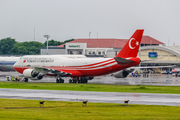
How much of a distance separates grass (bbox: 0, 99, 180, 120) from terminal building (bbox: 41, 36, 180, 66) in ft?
306

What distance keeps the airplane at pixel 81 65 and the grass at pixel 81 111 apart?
25884 millimetres

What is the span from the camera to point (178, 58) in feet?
436

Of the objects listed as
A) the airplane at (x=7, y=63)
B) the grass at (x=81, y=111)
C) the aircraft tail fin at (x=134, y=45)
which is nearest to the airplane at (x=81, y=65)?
the aircraft tail fin at (x=134, y=45)

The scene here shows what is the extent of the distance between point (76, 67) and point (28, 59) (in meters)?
12.4

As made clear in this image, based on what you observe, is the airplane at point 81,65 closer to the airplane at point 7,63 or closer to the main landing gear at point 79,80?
the main landing gear at point 79,80

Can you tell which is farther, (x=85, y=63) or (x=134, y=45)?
(x=85, y=63)

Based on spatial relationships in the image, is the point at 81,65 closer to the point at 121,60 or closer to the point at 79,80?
the point at 79,80

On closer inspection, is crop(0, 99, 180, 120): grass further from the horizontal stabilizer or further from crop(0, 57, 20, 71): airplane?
crop(0, 57, 20, 71): airplane

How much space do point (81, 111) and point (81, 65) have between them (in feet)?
114

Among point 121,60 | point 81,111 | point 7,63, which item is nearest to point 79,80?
point 121,60

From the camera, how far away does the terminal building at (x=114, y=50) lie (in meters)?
134

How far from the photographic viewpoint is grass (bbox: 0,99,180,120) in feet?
73.9

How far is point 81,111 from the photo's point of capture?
25062mm

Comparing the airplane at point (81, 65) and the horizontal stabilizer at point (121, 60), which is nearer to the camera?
the horizontal stabilizer at point (121, 60)
